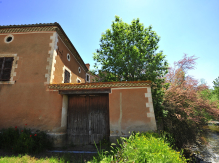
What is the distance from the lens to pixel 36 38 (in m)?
6.87

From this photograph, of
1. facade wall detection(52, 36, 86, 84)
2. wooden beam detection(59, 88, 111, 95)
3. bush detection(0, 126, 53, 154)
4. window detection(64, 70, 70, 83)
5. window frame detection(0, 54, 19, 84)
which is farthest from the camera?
window detection(64, 70, 70, 83)

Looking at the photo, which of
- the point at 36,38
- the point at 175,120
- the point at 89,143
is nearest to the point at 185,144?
the point at 175,120

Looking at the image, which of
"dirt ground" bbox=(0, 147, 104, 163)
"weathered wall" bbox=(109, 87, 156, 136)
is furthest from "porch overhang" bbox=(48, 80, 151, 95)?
"dirt ground" bbox=(0, 147, 104, 163)

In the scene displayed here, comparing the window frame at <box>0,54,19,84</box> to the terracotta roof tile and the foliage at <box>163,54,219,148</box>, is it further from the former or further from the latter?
the foliage at <box>163,54,219,148</box>

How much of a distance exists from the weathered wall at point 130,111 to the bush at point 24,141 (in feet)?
9.57

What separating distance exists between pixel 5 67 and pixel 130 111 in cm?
714

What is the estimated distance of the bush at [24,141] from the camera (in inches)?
180

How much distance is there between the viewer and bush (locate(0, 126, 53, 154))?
15.0 ft

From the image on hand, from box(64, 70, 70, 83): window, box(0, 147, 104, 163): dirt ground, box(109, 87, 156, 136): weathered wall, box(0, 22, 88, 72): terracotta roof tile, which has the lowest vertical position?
box(0, 147, 104, 163): dirt ground

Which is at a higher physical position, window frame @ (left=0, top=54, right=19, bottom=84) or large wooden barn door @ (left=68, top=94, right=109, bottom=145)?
window frame @ (left=0, top=54, right=19, bottom=84)

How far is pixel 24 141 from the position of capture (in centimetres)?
469

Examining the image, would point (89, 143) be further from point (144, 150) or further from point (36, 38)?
point (36, 38)

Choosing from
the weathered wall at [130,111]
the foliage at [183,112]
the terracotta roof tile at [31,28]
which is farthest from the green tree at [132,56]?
the terracotta roof tile at [31,28]

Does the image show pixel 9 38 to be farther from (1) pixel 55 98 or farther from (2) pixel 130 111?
(2) pixel 130 111
